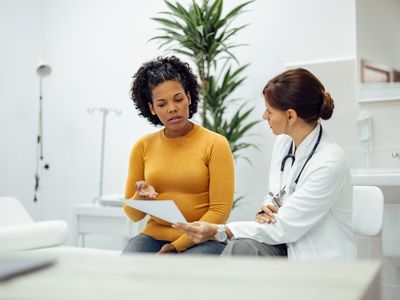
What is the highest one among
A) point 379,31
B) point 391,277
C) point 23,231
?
point 379,31

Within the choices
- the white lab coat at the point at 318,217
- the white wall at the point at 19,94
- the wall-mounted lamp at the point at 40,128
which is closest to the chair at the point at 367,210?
the white lab coat at the point at 318,217

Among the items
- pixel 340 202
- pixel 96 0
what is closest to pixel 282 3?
pixel 96 0

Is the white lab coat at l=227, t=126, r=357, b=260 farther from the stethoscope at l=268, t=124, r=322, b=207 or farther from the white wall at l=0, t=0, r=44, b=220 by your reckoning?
the white wall at l=0, t=0, r=44, b=220

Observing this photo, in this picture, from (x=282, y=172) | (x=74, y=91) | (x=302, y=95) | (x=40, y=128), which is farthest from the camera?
(x=74, y=91)

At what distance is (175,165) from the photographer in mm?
2176

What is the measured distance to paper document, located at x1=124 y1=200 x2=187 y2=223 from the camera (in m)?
1.86

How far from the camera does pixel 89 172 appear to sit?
15.8 feet

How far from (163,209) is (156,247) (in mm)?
320

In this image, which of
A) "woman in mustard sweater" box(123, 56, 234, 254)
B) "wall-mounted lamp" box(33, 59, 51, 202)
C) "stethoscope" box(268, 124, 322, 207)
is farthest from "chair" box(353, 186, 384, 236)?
"wall-mounted lamp" box(33, 59, 51, 202)

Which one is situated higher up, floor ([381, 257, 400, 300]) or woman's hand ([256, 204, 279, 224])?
woman's hand ([256, 204, 279, 224])

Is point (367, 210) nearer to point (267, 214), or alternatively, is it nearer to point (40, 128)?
point (267, 214)

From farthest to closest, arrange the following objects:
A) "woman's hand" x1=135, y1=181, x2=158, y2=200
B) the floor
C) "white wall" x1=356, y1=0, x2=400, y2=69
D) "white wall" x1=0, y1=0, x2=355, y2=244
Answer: "white wall" x1=0, y1=0, x2=355, y2=244 < "white wall" x1=356, y1=0, x2=400, y2=69 < the floor < "woman's hand" x1=135, y1=181, x2=158, y2=200

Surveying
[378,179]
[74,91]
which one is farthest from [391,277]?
[74,91]

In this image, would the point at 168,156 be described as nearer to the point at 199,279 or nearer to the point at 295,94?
the point at 295,94
